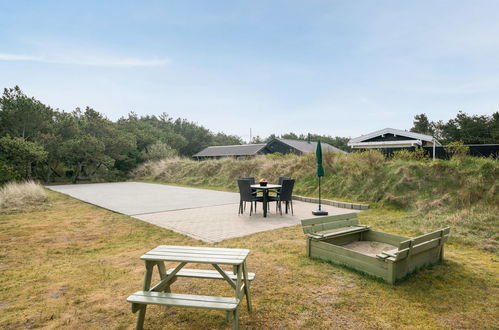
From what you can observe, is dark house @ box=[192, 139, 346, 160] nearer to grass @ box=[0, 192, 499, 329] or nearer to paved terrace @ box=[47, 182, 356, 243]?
paved terrace @ box=[47, 182, 356, 243]

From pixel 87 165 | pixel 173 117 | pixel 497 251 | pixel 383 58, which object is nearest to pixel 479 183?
pixel 497 251

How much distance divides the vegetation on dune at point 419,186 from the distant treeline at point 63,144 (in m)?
13.8

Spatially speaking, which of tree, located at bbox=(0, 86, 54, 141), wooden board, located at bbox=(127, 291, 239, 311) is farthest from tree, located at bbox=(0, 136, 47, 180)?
wooden board, located at bbox=(127, 291, 239, 311)

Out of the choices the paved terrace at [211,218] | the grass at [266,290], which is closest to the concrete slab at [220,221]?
the paved terrace at [211,218]

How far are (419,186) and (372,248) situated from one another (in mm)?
5054

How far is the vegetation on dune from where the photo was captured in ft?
18.2

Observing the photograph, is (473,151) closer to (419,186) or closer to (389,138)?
(419,186)

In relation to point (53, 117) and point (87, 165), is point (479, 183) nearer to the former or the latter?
point (87, 165)

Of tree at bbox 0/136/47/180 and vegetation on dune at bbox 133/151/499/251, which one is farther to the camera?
tree at bbox 0/136/47/180

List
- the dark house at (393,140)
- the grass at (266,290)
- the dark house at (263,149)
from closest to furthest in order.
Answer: the grass at (266,290)
the dark house at (393,140)
the dark house at (263,149)

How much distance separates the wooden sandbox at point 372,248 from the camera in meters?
3.11

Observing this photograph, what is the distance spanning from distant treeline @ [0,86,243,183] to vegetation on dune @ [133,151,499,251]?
45.3 feet

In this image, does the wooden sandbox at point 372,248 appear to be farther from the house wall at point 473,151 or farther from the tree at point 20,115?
the tree at point 20,115

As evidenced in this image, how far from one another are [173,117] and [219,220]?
1883 inches
